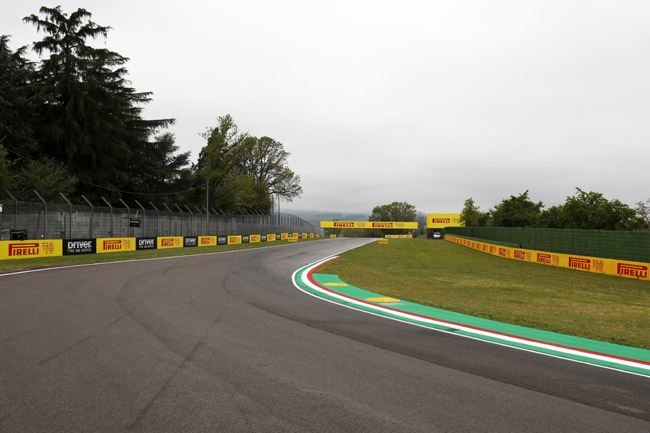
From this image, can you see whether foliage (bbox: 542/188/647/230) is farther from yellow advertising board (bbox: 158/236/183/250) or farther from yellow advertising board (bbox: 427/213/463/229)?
yellow advertising board (bbox: 427/213/463/229)

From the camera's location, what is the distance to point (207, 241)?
37.0m


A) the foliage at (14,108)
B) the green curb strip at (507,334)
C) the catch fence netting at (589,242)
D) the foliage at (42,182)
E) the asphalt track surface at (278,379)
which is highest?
the foliage at (14,108)

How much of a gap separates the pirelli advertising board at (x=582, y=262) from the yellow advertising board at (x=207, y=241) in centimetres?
2570

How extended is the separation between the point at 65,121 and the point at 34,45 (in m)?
7.91

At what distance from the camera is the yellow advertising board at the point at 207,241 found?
36156 mm

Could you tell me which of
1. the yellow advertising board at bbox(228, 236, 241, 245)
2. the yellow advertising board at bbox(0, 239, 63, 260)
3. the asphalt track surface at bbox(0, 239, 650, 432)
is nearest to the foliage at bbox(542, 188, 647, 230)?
the yellow advertising board at bbox(228, 236, 241, 245)

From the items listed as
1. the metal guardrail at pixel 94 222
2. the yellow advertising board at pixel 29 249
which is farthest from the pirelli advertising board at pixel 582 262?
the metal guardrail at pixel 94 222

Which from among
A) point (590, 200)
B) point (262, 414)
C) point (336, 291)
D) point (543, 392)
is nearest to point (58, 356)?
point (262, 414)

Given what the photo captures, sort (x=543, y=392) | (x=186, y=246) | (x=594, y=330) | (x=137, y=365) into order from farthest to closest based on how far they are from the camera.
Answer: (x=186, y=246), (x=594, y=330), (x=137, y=365), (x=543, y=392)

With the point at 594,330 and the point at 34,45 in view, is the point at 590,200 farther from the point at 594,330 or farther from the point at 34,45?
the point at 34,45

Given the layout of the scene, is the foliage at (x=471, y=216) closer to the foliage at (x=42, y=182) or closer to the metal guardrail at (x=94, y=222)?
the metal guardrail at (x=94, y=222)

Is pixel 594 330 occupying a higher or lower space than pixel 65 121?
lower

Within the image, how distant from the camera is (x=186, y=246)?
3422 cm

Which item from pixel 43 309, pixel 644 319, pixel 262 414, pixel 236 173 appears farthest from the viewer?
pixel 236 173
